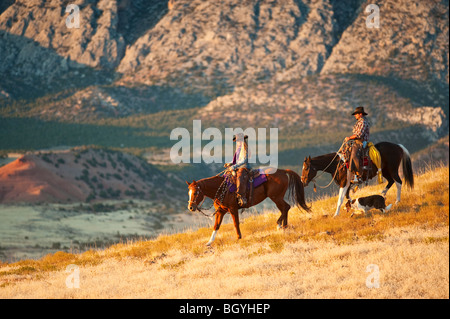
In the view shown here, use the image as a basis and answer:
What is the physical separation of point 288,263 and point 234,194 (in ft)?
11.6

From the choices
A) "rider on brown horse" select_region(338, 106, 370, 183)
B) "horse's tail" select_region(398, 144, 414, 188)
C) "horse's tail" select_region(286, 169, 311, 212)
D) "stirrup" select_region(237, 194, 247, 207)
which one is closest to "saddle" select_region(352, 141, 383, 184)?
"rider on brown horse" select_region(338, 106, 370, 183)

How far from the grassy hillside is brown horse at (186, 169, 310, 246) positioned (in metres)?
0.79

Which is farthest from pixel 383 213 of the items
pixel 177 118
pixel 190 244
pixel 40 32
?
pixel 40 32

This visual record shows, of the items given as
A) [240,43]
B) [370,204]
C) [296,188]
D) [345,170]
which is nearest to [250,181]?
[296,188]

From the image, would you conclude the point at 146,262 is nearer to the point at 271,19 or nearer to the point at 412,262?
the point at 412,262

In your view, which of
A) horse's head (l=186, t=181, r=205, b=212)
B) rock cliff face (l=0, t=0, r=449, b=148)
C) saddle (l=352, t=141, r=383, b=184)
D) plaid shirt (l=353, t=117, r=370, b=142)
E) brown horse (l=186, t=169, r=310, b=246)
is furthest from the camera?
rock cliff face (l=0, t=0, r=449, b=148)

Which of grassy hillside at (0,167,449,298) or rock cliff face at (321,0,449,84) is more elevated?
rock cliff face at (321,0,449,84)

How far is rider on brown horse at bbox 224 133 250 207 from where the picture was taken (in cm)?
1686

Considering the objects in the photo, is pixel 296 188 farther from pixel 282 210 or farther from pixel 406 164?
pixel 406 164

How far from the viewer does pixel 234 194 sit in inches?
671

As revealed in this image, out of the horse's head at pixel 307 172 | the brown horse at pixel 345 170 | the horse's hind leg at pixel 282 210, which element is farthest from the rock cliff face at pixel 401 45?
the horse's hind leg at pixel 282 210

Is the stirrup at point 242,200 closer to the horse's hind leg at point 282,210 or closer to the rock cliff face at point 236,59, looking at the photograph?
the horse's hind leg at point 282,210

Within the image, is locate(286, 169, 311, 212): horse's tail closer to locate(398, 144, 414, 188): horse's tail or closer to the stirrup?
the stirrup

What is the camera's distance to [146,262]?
17062mm
